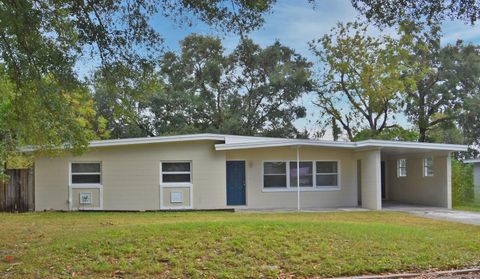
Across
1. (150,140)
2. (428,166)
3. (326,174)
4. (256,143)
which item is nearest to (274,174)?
(256,143)

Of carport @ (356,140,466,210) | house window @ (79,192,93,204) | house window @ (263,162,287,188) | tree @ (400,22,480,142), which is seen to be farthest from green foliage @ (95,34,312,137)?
house window @ (79,192,93,204)

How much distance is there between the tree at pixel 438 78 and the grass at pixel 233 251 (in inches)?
760

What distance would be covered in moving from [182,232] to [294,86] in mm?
20591

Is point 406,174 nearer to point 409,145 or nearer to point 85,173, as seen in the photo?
point 409,145

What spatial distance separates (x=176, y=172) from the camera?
17328 mm

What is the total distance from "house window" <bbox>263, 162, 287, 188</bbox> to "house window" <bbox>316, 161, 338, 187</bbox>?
1382 millimetres

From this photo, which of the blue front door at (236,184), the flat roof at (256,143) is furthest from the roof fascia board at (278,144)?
the blue front door at (236,184)

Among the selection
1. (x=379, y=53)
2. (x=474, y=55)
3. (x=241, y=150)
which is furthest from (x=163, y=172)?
(x=474, y=55)

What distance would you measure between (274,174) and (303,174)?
117 centimetres

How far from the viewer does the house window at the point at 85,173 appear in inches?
670

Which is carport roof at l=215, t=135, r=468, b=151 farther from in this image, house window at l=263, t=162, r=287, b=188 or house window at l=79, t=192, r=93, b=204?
house window at l=79, t=192, r=93, b=204

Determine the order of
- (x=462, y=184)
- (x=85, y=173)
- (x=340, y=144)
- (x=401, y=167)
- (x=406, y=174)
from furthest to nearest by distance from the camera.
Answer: (x=401, y=167) < (x=406, y=174) < (x=462, y=184) < (x=340, y=144) < (x=85, y=173)

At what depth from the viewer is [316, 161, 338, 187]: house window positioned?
1879 cm

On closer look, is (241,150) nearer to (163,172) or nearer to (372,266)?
(163,172)
